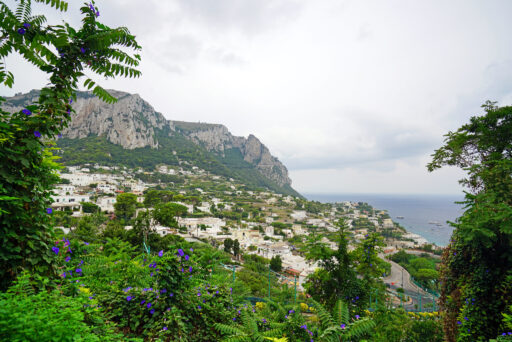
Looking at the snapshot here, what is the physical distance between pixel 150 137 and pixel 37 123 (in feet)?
379

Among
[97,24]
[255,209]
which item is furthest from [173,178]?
[97,24]

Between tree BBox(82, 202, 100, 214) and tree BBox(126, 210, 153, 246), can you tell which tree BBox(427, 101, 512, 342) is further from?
tree BBox(82, 202, 100, 214)

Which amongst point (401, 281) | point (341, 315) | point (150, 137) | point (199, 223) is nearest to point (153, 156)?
point (150, 137)

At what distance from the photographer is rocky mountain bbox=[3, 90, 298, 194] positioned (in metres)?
93.0

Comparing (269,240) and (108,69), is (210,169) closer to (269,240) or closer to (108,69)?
(269,240)

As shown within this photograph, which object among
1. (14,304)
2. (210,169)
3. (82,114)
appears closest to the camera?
(14,304)

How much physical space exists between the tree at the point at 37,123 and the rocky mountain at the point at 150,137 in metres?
87.6

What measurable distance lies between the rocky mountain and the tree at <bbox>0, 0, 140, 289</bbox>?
87.6 meters

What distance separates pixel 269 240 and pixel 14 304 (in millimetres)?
46727

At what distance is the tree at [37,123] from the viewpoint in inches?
67.9

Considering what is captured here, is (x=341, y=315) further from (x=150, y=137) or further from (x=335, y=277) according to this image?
(x=150, y=137)

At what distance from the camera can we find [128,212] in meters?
35.8

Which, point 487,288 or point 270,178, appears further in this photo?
point 270,178

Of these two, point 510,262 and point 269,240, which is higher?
point 510,262
